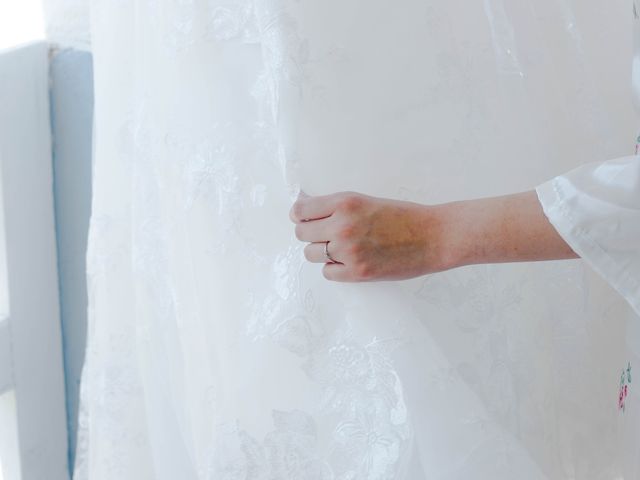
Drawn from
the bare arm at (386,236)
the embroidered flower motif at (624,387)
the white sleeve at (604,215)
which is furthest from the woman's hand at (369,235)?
the embroidered flower motif at (624,387)

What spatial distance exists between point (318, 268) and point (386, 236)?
0.24 ft

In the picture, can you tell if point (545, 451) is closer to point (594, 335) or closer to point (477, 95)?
point (594, 335)

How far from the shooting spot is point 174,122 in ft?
2.84

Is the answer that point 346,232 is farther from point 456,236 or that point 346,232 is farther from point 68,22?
point 68,22

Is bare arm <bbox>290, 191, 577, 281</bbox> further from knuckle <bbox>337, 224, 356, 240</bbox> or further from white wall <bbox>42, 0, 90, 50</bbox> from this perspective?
white wall <bbox>42, 0, 90, 50</bbox>

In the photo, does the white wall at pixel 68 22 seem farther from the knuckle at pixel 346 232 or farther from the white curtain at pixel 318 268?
the knuckle at pixel 346 232

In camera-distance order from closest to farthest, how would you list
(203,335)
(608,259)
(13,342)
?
(608,259) < (203,335) < (13,342)

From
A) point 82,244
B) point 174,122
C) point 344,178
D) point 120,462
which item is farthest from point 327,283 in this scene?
point 82,244

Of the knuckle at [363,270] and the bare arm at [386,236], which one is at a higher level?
the bare arm at [386,236]

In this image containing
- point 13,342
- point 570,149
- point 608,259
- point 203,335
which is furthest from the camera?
point 13,342

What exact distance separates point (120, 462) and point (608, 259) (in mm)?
558

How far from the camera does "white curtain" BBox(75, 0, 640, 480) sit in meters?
0.82

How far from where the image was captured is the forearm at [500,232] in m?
0.78

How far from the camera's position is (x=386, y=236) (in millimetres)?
829
